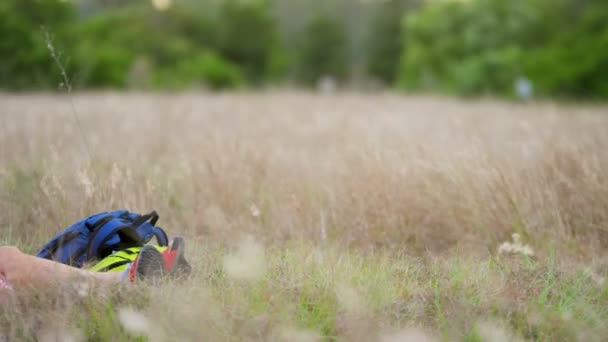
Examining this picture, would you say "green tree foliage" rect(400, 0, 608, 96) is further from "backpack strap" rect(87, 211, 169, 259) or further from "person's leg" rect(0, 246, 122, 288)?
"person's leg" rect(0, 246, 122, 288)

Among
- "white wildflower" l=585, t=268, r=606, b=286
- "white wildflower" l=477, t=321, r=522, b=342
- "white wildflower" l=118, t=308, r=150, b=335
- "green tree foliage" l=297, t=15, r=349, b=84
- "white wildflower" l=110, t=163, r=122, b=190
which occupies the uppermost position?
"white wildflower" l=110, t=163, r=122, b=190

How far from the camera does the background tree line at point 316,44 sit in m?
17.9

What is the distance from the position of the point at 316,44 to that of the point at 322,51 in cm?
71

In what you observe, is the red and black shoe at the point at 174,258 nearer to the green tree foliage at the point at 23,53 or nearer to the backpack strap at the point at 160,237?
the backpack strap at the point at 160,237

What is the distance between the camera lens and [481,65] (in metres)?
22.1

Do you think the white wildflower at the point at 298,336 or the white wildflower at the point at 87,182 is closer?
the white wildflower at the point at 298,336

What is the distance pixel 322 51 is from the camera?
4191 centimetres

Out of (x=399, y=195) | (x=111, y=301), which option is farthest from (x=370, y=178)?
(x=111, y=301)

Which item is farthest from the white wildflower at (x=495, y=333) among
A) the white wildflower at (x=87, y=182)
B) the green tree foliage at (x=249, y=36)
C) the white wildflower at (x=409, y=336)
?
the green tree foliage at (x=249, y=36)

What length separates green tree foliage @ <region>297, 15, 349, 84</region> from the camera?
41.6 m

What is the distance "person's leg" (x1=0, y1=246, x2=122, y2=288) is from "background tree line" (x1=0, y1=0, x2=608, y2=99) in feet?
12.6

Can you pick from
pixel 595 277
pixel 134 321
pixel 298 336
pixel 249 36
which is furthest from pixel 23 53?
pixel 249 36

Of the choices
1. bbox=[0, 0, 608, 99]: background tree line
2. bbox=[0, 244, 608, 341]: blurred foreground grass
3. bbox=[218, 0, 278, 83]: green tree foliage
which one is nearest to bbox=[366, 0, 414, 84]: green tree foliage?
bbox=[0, 0, 608, 99]: background tree line

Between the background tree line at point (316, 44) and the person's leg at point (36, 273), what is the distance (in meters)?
3.84
